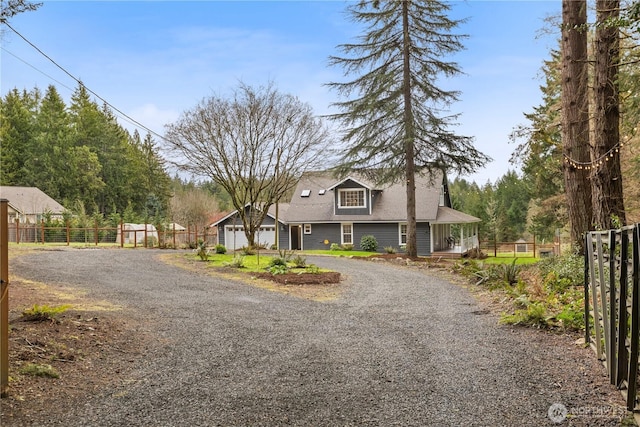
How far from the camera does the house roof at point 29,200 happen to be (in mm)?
34594

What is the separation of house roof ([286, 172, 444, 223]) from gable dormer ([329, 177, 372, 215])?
0.22 meters

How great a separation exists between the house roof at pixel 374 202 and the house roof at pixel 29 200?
717 inches

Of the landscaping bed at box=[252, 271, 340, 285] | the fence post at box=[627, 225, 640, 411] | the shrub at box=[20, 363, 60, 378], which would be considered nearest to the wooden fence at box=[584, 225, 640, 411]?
the fence post at box=[627, 225, 640, 411]

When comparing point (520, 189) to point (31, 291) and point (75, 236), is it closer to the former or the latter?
point (75, 236)

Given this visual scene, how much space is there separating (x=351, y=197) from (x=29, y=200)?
24787 millimetres

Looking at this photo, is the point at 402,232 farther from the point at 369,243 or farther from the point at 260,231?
the point at 260,231

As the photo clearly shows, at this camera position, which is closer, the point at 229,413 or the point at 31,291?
the point at 229,413

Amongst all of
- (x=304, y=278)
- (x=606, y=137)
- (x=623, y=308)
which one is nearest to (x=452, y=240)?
(x=304, y=278)

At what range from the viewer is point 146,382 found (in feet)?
14.8

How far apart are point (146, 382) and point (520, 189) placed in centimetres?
5412

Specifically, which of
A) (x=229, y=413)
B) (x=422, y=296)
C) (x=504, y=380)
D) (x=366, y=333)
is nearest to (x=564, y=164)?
(x=422, y=296)

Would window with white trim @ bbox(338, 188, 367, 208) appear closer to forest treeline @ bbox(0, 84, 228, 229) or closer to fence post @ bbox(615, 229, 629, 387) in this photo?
forest treeline @ bbox(0, 84, 228, 229)

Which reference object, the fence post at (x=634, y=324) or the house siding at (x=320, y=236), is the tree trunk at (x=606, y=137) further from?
the house siding at (x=320, y=236)

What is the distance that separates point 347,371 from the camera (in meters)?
4.79
